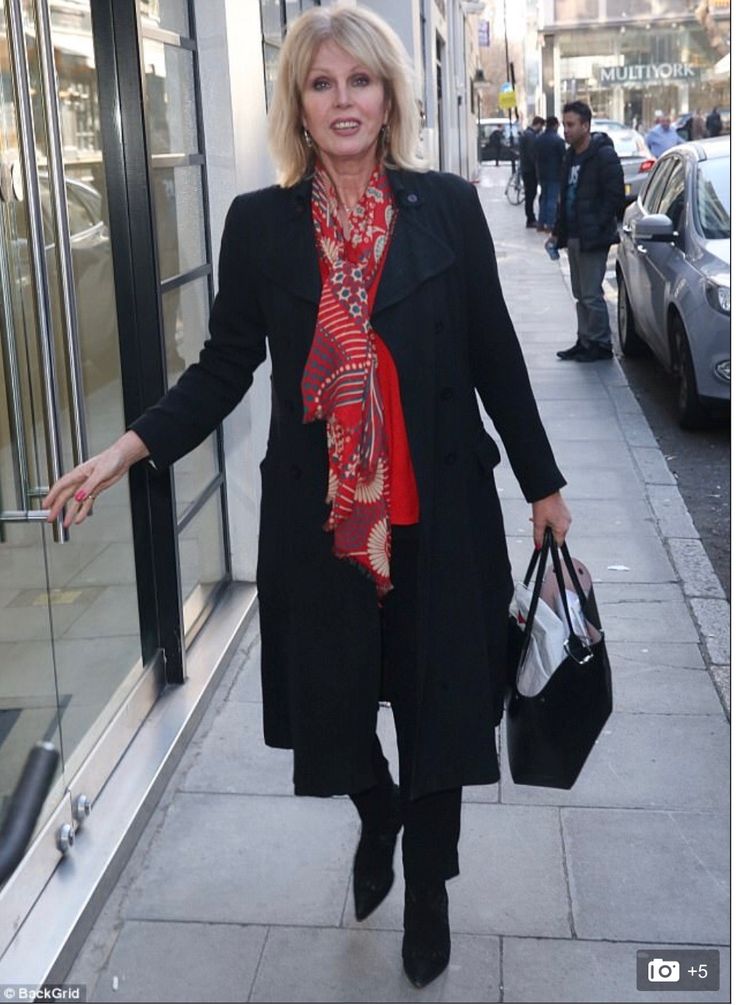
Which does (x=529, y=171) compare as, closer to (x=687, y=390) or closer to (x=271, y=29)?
(x=687, y=390)

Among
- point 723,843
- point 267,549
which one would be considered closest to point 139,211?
point 267,549

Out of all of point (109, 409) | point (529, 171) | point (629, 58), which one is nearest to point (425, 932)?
point (109, 409)

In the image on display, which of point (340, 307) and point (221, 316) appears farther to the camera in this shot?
point (221, 316)

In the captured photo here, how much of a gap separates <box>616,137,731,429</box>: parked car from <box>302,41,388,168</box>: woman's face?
5.92m

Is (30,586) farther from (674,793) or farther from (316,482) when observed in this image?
(674,793)

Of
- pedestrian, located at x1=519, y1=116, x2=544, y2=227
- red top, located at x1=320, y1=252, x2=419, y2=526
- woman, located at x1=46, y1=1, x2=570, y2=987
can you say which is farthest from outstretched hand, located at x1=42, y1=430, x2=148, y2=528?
pedestrian, located at x1=519, y1=116, x2=544, y2=227

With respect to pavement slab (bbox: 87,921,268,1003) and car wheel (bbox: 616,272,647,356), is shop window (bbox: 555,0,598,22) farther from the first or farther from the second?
pavement slab (bbox: 87,921,268,1003)

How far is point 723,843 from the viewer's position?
12.5 ft

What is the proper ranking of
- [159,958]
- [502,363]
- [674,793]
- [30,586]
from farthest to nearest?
[674,793]
[30,586]
[159,958]
[502,363]

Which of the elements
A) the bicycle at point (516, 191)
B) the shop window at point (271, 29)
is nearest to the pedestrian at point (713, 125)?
the bicycle at point (516, 191)

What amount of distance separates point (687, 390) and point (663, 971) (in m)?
6.18

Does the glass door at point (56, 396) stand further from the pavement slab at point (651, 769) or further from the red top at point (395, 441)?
the pavement slab at point (651, 769)

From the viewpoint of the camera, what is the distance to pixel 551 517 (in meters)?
3.15

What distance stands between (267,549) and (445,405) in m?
0.52
